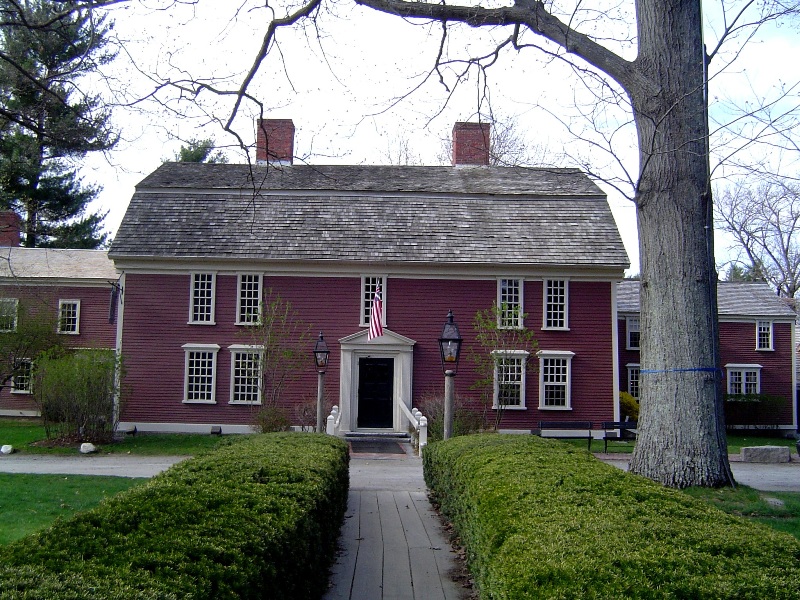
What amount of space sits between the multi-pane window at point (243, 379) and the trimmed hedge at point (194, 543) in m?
17.7

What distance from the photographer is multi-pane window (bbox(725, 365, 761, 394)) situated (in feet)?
108

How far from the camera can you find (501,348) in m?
24.4

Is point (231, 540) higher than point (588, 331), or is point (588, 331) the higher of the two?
point (588, 331)

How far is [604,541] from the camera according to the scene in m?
4.45

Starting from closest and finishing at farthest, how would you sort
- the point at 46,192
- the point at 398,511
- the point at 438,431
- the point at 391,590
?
the point at 391,590
the point at 398,511
the point at 438,431
the point at 46,192

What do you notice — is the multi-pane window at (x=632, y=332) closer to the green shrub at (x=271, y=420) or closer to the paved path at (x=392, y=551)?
the green shrub at (x=271, y=420)

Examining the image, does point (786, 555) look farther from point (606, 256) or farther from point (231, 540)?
point (606, 256)

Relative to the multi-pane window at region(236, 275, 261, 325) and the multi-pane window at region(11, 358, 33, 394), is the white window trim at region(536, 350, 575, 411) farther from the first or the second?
the multi-pane window at region(11, 358, 33, 394)

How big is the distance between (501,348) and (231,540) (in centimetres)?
2066

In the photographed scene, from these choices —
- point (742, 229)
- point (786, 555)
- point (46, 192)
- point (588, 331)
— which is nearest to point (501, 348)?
point (588, 331)

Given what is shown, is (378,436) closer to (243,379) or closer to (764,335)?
(243,379)

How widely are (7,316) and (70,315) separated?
3094 millimetres

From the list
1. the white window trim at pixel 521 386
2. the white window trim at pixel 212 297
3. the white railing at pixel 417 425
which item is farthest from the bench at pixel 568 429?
the white window trim at pixel 212 297

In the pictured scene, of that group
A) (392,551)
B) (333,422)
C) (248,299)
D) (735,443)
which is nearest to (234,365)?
(248,299)
